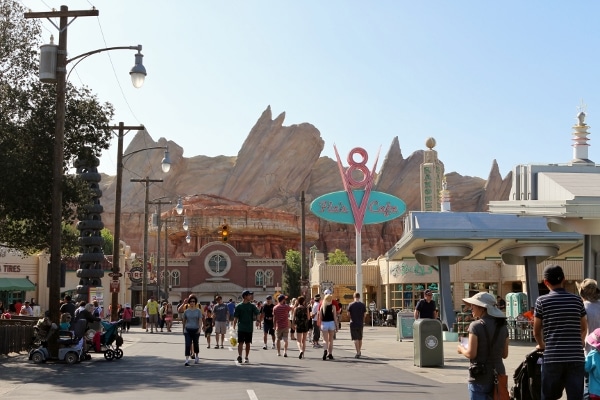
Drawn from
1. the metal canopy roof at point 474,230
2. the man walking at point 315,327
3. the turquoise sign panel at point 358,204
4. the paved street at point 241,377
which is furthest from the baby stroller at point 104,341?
the turquoise sign panel at point 358,204

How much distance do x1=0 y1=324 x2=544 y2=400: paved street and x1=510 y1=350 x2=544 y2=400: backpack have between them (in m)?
4.37

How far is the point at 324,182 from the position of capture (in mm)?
147000

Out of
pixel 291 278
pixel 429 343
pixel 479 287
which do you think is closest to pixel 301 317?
pixel 429 343

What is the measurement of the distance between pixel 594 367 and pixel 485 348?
1.21m

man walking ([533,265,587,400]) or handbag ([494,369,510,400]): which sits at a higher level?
man walking ([533,265,587,400])

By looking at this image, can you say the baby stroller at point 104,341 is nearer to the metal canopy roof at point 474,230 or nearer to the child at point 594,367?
the metal canopy roof at point 474,230

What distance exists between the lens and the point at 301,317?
22266 millimetres

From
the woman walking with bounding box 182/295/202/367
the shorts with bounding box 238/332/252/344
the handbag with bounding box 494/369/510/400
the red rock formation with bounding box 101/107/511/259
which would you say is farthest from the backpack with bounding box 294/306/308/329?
the red rock formation with bounding box 101/107/511/259

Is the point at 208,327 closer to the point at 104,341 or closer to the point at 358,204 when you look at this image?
the point at 104,341

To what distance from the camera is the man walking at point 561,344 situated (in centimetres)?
813

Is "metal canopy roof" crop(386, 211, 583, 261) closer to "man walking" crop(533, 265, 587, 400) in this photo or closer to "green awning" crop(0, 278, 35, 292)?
"man walking" crop(533, 265, 587, 400)

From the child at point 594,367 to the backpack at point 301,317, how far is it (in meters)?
13.9

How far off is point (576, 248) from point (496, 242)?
4116 mm

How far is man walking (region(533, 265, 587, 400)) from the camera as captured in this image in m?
8.13
